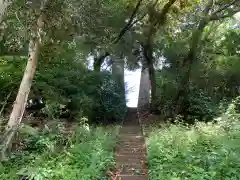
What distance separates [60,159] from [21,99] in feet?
5.05

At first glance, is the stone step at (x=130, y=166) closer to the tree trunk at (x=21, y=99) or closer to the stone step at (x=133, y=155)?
the stone step at (x=133, y=155)

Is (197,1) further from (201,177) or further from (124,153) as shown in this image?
(201,177)

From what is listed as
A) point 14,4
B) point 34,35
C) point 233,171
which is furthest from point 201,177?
point 14,4

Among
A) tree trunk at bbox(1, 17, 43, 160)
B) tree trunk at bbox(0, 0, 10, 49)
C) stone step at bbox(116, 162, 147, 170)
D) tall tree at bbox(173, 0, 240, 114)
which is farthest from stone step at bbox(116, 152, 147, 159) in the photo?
tall tree at bbox(173, 0, 240, 114)

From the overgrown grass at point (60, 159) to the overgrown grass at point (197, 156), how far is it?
1.07 meters

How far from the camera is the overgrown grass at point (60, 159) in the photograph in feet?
18.4

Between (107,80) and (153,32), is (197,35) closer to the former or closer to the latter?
(153,32)

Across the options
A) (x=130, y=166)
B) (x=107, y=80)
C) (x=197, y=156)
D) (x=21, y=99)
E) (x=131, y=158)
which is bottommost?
(x=130, y=166)

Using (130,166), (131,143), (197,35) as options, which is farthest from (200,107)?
(130,166)

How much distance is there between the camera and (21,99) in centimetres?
702

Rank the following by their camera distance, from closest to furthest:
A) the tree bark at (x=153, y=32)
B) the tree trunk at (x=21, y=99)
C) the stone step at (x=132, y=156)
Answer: the tree trunk at (x=21, y=99) → the stone step at (x=132, y=156) → the tree bark at (x=153, y=32)

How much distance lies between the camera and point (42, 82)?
10.6m

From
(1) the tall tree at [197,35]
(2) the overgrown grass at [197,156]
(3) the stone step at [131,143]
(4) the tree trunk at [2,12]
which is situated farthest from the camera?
(1) the tall tree at [197,35]

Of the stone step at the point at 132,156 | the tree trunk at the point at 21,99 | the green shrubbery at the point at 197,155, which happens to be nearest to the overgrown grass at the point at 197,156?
the green shrubbery at the point at 197,155
